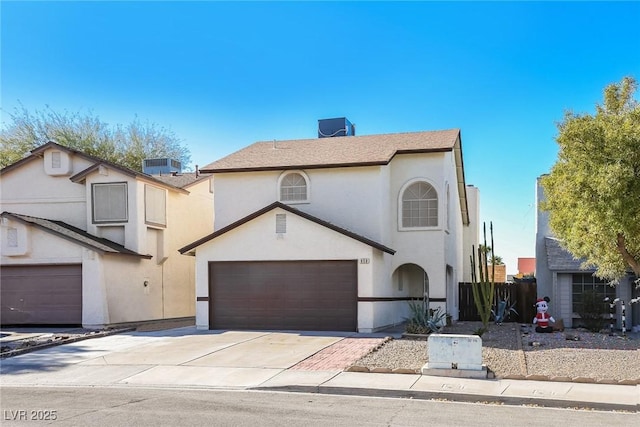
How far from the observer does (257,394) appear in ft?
40.2

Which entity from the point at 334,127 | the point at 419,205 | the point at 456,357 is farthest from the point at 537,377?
the point at 334,127

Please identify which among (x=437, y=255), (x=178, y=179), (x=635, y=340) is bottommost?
(x=635, y=340)

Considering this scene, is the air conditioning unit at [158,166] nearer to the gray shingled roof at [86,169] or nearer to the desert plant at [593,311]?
the gray shingled roof at [86,169]

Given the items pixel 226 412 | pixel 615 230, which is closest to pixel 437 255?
pixel 615 230

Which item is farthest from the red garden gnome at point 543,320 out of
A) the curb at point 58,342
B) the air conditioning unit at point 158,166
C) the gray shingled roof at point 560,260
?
the air conditioning unit at point 158,166

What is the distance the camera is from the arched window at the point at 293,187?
2553 cm

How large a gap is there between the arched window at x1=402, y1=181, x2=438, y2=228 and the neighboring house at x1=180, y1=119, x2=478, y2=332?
0.04 meters

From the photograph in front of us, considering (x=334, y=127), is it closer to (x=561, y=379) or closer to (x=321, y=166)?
(x=321, y=166)

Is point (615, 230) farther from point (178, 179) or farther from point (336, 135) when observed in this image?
point (178, 179)

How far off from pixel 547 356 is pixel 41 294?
17.8m

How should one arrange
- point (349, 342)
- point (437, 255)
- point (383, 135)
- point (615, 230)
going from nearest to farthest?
point (615, 230), point (349, 342), point (437, 255), point (383, 135)

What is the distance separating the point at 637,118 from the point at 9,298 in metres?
21.5

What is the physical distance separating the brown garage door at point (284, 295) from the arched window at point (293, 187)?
3314 millimetres

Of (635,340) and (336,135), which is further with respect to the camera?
(336,135)
